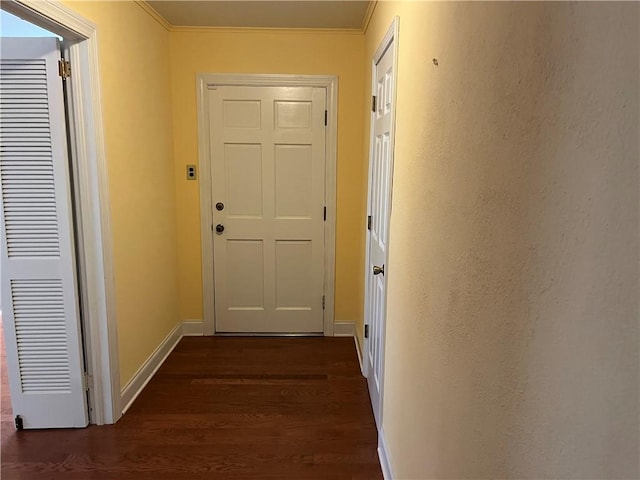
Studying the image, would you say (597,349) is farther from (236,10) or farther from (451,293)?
(236,10)

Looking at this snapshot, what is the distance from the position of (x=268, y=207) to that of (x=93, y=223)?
1459mm

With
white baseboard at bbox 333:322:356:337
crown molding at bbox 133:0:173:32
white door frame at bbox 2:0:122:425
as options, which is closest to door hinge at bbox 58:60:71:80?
white door frame at bbox 2:0:122:425

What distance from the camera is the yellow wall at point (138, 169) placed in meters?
2.36

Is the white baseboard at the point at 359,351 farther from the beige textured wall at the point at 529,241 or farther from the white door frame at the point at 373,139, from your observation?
the beige textured wall at the point at 529,241

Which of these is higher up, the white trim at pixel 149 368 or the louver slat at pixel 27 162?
the louver slat at pixel 27 162

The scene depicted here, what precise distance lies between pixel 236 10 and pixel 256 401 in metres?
2.46

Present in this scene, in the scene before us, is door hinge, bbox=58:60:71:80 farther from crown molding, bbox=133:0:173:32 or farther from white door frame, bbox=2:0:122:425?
crown molding, bbox=133:0:173:32

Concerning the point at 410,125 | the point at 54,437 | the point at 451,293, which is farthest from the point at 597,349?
the point at 54,437

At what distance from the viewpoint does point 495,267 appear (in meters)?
0.86

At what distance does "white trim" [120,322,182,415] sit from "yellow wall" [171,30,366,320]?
600 millimetres

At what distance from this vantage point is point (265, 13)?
9.53 ft

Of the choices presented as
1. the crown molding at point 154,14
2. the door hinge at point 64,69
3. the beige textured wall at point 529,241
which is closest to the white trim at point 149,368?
the door hinge at point 64,69

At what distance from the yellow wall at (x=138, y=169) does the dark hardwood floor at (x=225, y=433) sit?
355mm

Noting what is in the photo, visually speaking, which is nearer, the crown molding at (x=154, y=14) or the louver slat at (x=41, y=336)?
the louver slat at (x=41, y=336)
